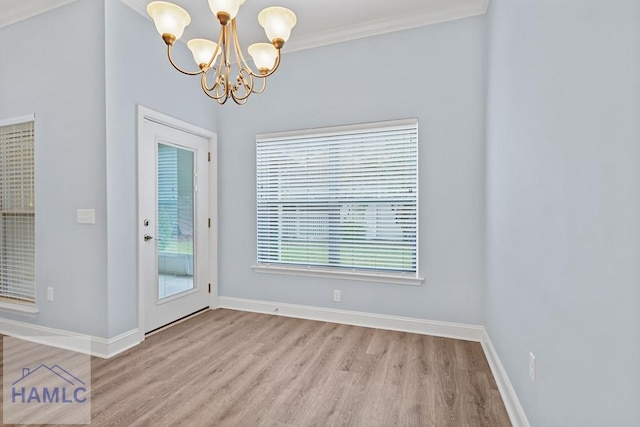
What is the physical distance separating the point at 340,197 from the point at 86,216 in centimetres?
233

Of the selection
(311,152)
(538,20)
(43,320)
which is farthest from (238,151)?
(538,20)

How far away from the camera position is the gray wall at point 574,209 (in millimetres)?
845

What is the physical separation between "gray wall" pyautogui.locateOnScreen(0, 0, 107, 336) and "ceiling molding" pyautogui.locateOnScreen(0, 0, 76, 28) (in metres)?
0.05

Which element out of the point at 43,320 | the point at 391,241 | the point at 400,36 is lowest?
the point at 43,320

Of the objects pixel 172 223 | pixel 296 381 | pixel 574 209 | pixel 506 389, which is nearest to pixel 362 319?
pixel 296 381

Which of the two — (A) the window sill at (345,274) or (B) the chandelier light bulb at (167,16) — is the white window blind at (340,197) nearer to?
(A) the window sill at (345,274)

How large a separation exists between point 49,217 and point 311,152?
2.55m

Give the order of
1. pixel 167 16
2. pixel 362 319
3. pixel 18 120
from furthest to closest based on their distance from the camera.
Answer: pixel 362 319
pixel 18 120
pixel 167 16

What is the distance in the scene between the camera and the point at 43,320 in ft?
9.56

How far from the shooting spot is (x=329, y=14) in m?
3.03

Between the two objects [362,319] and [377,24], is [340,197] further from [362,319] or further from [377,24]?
[377,24]

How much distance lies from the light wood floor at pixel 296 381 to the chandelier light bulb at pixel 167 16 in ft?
7.43

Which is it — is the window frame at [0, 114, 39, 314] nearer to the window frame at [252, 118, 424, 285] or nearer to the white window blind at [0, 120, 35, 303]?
the white window blind at [0, 120, 35, 303]

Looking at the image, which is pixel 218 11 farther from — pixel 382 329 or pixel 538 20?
pixel 382 329
